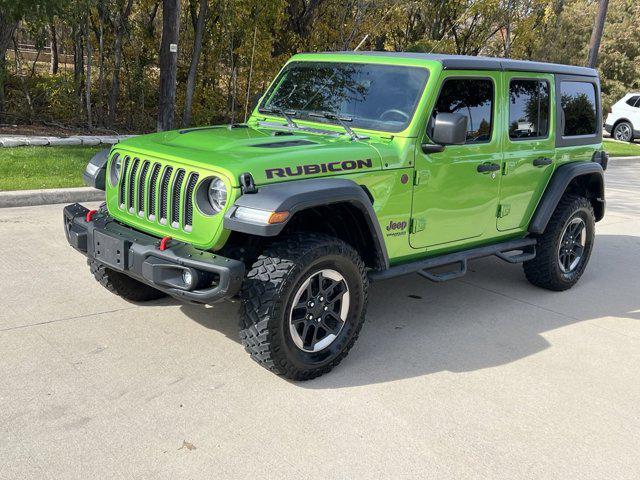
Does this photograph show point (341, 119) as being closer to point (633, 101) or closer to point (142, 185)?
point (142, 185)

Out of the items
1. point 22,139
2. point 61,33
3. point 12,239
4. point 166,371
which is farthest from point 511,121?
point 61,33

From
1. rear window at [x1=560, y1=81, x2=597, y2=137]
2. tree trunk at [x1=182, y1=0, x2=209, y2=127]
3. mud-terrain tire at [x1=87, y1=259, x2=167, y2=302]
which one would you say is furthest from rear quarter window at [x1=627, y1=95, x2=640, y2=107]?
mud-terrain tire at [x1=87, y1=259, x2=167, y2=302]

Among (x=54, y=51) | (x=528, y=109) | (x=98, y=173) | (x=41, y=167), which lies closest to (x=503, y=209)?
(x=528, y=109)

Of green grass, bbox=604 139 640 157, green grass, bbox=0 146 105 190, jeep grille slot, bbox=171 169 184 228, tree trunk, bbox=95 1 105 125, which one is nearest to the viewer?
jeep grille slot, bbox=171 169 184 228

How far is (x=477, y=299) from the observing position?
5602 millimetres

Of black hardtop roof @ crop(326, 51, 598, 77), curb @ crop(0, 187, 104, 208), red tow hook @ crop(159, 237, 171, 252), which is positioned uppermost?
black hardtop roof @ crop(326, 51, 598, 77)

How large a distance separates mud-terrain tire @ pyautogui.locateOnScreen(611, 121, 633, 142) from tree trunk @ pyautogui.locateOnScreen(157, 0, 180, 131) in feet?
55.0

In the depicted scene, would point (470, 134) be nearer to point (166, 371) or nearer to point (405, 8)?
point (166, 371)

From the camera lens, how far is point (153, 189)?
13.1 ft

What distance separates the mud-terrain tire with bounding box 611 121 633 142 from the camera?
888 inches

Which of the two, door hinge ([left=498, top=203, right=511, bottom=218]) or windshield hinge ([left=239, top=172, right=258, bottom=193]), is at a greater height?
windshield hinge ([left=239, top=172, right=258, bottom=193])

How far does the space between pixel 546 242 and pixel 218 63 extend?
10210 millimetres

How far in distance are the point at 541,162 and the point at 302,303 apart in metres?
2.63

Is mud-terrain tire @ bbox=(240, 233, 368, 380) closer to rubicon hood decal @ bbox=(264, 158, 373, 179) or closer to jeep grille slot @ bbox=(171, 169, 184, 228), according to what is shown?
rubicon hood decal @ bbox=(264, 158, 373, 179)
